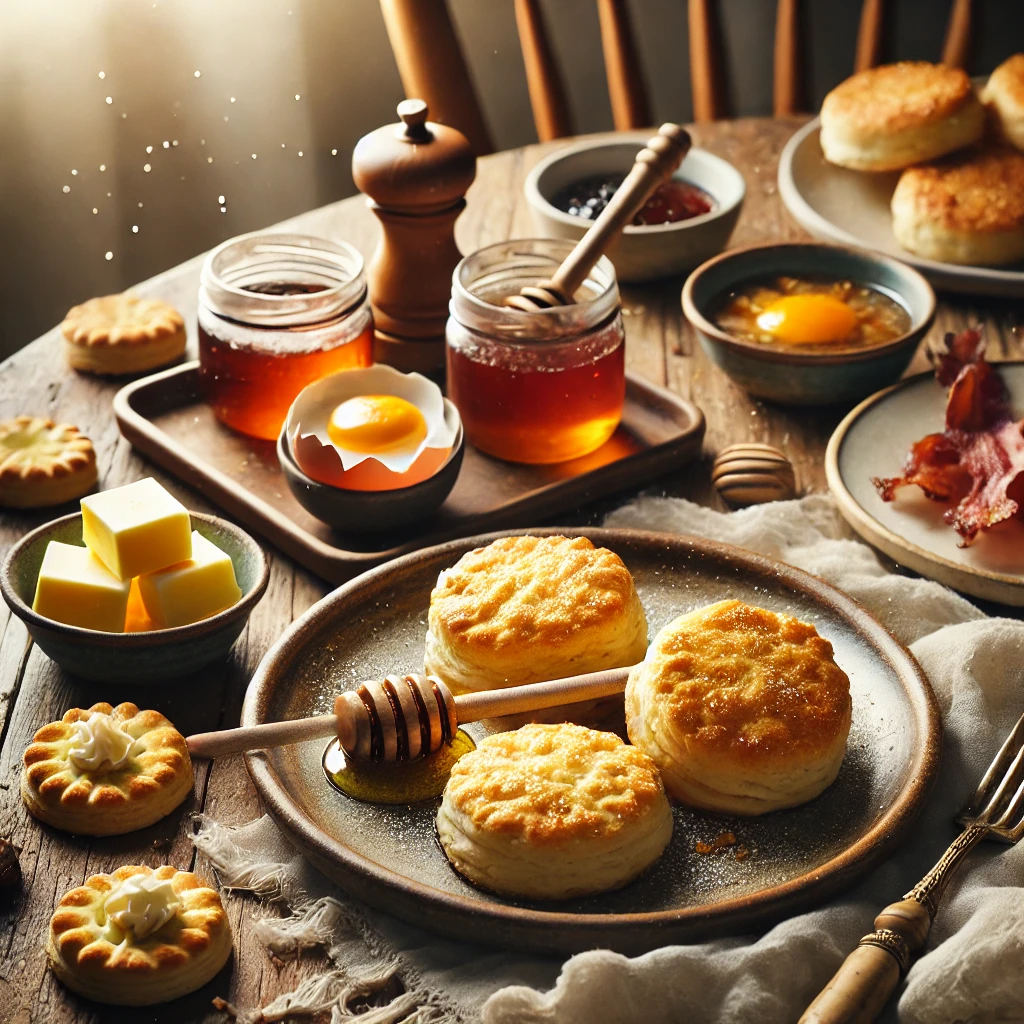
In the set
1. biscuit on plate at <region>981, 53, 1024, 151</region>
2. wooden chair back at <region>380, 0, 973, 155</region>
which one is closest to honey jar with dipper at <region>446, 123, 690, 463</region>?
biscuit on plate at <region>981, 53, 1024, 151</region>

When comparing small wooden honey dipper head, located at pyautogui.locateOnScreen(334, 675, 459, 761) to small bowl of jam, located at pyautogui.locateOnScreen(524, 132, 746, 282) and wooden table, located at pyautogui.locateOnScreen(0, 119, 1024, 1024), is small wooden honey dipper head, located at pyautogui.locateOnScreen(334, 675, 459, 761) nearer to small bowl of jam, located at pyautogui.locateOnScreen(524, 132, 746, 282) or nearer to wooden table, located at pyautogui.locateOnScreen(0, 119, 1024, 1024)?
wooden table, located at pyautogui.locateOnScreen(0, 119, 1024, 1024)

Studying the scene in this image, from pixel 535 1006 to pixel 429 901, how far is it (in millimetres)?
158

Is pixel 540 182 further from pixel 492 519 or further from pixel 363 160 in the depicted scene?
pixel 492 519

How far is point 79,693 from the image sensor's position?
1843mm

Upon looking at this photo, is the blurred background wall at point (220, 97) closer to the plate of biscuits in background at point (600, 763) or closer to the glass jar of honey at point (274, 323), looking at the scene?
the glass jar of honey at point (274, 323)

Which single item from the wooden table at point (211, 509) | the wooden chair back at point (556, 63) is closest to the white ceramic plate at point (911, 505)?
the wooden table at point (211, 509)

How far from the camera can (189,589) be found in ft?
5.98

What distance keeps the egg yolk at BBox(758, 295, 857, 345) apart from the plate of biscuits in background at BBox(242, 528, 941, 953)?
2.53 ft

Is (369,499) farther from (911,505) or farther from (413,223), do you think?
(911,505)

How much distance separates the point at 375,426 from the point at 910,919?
1.15m

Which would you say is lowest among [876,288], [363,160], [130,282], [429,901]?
[130,282]

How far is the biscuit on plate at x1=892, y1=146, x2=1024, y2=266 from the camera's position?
2752 millimetres

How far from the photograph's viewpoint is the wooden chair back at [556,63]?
3498 millimetres

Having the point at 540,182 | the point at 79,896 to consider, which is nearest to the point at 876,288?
the point at 540,182
